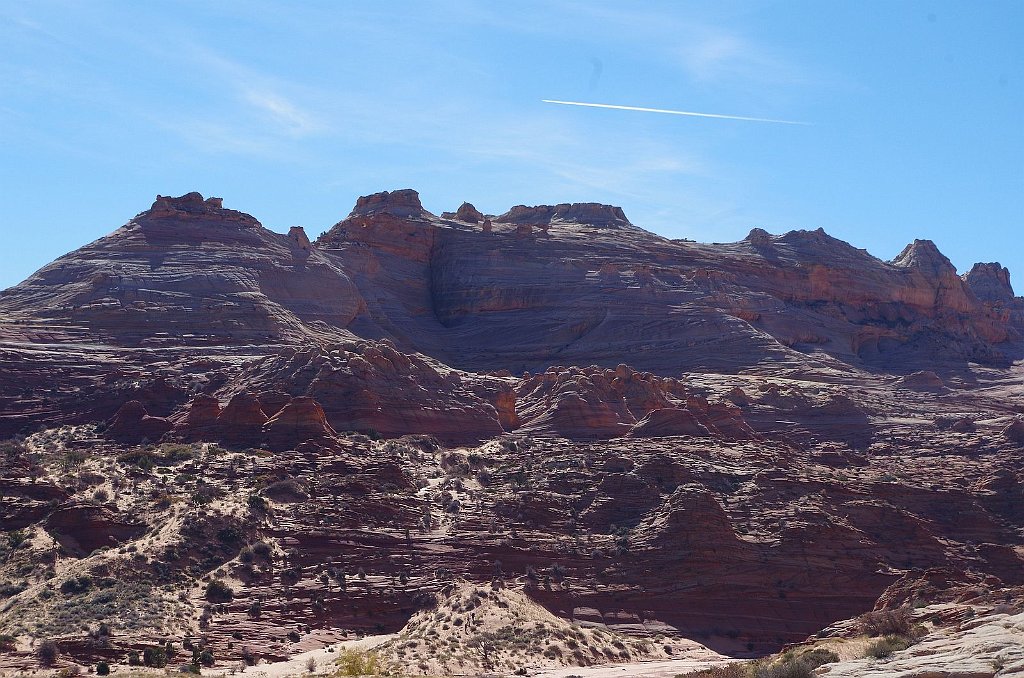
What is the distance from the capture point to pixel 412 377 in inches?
2591

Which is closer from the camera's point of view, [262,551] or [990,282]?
[262,551]

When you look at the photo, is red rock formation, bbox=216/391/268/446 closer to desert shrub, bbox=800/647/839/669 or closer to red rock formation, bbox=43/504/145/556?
red rock formation, bbox=43/504/145/556

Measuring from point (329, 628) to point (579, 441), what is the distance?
21.7 meters

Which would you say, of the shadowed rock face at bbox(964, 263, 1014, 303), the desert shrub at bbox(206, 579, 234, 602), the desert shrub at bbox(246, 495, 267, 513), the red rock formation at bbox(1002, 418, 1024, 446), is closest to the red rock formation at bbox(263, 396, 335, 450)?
the desert shrub at bbox(246, 495, 267, 513)

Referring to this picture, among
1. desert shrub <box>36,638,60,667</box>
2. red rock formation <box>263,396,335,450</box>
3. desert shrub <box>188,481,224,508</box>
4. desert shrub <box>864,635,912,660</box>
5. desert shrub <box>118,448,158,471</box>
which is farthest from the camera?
red rock formation <box>263,396,335,450</box>

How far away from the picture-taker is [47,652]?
39.2 metres

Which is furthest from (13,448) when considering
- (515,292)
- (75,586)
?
(515,292)

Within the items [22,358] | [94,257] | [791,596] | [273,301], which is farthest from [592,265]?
[791,596]

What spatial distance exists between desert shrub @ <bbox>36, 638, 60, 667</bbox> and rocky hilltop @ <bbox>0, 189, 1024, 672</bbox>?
0.30 m

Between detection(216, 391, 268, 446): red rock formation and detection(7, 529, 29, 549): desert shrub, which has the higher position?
detection(216, 391, 268, 446): red rock formation

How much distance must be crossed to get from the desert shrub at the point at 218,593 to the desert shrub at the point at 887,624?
65.4ft

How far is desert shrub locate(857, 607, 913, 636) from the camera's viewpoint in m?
32.3

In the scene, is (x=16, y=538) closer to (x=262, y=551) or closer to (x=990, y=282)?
(x=262, y=551)

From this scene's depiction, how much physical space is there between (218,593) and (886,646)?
22.9 meters
